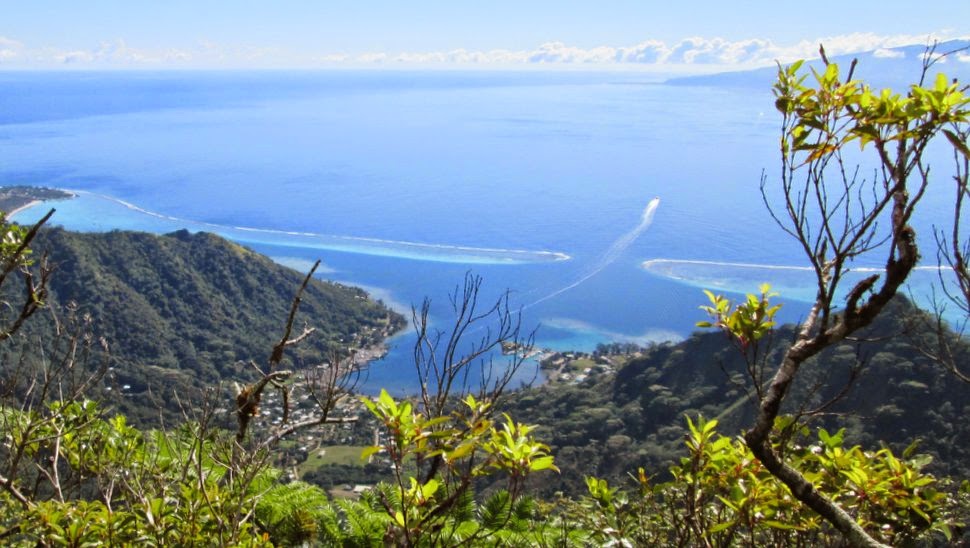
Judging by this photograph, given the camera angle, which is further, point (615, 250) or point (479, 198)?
point (479, 198)

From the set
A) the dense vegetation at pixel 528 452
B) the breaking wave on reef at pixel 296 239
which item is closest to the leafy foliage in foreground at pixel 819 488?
the dense vegetation at pixel 528 452

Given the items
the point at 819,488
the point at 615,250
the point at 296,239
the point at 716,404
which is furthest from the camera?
the point at 296,239

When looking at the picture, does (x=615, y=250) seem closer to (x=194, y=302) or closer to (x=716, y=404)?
(x=194, y=302)

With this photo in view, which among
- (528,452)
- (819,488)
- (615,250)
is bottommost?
(615,250)

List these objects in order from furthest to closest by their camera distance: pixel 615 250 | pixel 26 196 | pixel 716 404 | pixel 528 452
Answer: pixel 26 196
pixel 615 250
pixel 716 404
pixel 528 452

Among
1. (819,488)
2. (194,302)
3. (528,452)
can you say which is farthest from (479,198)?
(528,452)

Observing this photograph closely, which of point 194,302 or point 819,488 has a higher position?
point 819,488

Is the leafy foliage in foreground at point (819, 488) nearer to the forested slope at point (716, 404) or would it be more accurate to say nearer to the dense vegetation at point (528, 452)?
the dense vegetation at point (528, 452)
